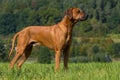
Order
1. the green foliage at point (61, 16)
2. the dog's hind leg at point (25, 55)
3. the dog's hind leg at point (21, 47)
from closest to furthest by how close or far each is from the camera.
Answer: the dog's hind leg at point (21, 47) → the dog's hind leg at point (25, 55) → the green foliage at point (61, 16)

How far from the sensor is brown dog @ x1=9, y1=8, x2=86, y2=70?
34.8ft

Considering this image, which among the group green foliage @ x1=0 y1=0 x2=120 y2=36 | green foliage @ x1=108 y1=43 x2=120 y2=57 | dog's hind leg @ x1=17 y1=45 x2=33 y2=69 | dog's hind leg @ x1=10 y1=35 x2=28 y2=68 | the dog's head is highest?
the dog's head

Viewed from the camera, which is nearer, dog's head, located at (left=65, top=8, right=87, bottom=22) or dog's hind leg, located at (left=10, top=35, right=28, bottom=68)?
dog's head, located at (left=65, top=8, right=87, bottom=22)

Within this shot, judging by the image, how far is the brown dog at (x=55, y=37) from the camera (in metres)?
10.6

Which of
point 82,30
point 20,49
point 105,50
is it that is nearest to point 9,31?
point 82,30

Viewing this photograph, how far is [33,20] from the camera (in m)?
125

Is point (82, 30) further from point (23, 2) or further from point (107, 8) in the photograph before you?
point (23, 2)

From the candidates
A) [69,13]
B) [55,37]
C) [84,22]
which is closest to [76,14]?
[69,13]

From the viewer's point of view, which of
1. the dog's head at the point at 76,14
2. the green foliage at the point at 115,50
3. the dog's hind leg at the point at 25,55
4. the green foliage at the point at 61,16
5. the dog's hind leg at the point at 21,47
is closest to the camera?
the dog's head at the point at 76,14

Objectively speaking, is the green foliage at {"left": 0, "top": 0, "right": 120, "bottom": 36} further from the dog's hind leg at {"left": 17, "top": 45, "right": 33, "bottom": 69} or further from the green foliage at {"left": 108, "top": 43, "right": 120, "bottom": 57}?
the dog's hind leg at {"left": 17, "top": 45, "right": 33, "bottom": 69}

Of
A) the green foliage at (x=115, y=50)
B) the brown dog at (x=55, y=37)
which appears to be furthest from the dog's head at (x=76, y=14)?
the green foliage at (x=115, y=50)

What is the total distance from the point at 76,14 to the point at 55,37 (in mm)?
829

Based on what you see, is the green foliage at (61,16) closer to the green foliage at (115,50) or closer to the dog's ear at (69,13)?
the green foliage at (115,50)

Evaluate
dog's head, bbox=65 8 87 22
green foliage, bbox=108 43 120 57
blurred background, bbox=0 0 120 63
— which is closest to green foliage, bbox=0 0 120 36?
blurred background, bbox=0 0 120 63
